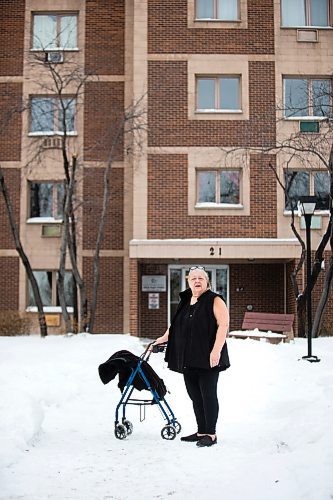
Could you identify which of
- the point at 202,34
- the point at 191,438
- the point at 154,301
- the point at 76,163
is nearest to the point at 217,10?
the point at 202,34

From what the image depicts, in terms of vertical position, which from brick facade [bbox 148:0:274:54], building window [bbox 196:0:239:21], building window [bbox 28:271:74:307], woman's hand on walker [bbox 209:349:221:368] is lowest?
woman's hand on walker [bbox 209:349:221:368]

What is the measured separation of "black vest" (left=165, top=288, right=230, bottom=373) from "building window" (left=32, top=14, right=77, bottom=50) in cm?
1708

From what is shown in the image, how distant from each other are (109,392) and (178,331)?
3.43 meters

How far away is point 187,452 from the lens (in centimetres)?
670

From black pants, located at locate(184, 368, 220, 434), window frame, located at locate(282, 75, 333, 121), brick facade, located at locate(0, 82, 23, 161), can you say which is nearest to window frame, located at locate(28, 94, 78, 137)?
brick facade, located at locate(0, 82, 23, 161)

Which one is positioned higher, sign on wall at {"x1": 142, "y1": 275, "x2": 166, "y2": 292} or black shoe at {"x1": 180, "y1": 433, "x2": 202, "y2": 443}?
Result: sign on wall at {"x1": 142, "y1": 275, "x2": 166, "y2": 292}

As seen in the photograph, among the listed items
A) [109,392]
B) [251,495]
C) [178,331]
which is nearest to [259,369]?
[109,392]

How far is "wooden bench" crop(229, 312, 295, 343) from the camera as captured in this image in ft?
51.6

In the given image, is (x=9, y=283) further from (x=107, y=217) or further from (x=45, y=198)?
(x=107, y=217)

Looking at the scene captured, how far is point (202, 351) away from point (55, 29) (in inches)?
711

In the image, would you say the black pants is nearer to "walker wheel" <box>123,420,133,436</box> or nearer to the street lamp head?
"walker wheel" <box>123,420,133,436</box>

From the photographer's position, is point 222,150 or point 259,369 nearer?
point 259,369

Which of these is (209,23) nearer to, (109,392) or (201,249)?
(201,249)

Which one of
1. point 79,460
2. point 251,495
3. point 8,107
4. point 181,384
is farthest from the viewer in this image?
point 8,107
